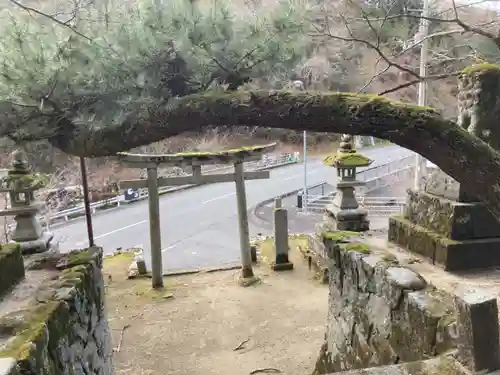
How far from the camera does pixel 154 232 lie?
22.1ft

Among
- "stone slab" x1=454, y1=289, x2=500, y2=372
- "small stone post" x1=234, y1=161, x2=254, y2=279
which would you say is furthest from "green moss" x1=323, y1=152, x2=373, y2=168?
"stone slab" x1=454, y1=289, x2=500, y2=372

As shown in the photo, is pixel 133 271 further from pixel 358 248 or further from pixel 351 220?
pixel 358 248

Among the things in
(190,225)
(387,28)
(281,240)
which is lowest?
(190,225)

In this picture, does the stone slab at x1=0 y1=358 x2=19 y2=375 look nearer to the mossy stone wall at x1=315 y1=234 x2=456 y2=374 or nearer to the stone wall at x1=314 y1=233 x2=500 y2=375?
the stone wall at x1=314 y1=233 x2=500 y2=375

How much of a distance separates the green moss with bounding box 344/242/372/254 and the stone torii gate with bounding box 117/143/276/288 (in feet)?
12.6

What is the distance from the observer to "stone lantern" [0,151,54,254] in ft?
16.1

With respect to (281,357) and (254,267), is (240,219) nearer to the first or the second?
(254,267)

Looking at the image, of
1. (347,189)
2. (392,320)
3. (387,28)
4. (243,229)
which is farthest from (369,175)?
(392,320)

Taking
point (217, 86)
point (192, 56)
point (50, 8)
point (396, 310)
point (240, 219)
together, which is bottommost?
point (240, 219)

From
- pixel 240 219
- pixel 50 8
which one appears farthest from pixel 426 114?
pixel 240 219

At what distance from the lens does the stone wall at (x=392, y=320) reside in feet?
5.41

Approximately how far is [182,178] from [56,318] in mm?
5043

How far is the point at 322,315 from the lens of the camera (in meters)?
5.45

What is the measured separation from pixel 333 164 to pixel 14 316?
207 inches
